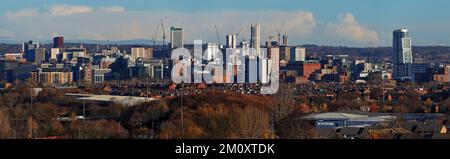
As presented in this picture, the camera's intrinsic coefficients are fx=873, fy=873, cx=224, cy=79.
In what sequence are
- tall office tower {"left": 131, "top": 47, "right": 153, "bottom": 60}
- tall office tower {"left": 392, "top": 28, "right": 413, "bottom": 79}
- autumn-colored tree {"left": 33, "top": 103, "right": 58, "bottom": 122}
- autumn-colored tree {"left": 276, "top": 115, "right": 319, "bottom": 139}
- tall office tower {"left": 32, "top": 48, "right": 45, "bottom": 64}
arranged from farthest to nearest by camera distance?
tall office tower {"left": 131, "top": 47, "right": 153, "bottom": 60}
tall office tower {"left": 32, "top": 48, "right": 45, "bottom": 64}
tall office tower {"left": 392, "top": 28, "right": 413, "bottom": 79}
autumn-colored tree {"left": 33, "top": 103, "right": 58, "bottom": 122}
autumn-colored tree {"left": 276, "top": 115, "right": 319, "bottom": 139}

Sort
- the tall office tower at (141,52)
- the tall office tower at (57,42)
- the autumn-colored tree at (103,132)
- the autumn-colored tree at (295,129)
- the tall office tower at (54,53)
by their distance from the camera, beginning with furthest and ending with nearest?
the tall office tower at (57,42) → the tall office tower at (141,52) → the tall office tower at (54,53) → the autumn-colored tree at (295,129) → the autumn-colored tree at (103,132)

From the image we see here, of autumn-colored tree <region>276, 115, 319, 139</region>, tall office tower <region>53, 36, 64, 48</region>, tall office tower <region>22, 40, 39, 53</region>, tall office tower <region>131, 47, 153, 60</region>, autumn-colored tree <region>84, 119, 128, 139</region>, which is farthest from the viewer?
tall office tower <region>53, 36, 64, 48</region>

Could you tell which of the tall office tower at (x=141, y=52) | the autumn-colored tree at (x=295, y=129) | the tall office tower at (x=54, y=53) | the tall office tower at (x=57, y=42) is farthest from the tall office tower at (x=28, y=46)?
the autumn-colored tree at (x=295, y=129)

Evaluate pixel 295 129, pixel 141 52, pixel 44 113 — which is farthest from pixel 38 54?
pixel 295 129

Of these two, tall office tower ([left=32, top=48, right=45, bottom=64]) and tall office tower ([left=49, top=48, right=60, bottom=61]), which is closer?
tall office tower ([left=32, top=48, right=45, bottom=64])

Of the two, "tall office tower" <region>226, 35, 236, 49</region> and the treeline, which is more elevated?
"tall office tower" <region>226, 35, 236, 49</region>

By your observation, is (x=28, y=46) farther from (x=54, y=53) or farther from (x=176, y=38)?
(x=176, y=38)

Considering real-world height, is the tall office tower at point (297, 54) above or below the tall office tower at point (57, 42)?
below

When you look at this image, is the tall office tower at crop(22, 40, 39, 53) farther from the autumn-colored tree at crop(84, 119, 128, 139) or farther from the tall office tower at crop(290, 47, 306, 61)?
the autumn-colored tree at crop(84, 119, 128, 139)

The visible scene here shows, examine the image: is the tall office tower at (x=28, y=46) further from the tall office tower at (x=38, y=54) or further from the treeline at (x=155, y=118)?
the treeline at (x=155, y=118)

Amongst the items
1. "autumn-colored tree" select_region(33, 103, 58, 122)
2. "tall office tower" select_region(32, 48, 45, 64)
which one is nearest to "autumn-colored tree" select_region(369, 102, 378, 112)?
"autumn-colored tree" select_region(33, 103, 58, 122)
